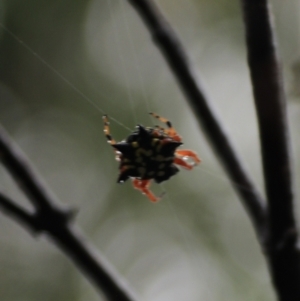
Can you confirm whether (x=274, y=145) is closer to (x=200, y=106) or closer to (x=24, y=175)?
(x=200, y=106)

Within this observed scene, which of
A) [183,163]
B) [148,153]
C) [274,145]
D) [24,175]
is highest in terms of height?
[24,175]

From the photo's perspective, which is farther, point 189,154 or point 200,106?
point 189,154

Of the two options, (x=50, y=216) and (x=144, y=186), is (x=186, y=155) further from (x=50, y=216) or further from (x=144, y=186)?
(x=50, y=216)

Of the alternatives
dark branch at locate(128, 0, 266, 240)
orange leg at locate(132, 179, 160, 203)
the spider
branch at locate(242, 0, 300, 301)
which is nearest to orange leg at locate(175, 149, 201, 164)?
the spider

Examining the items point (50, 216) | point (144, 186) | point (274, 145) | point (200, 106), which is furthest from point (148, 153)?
point (274, 145)

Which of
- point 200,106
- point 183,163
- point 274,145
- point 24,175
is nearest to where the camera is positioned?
point 274,145

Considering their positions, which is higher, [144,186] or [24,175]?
[24,175]

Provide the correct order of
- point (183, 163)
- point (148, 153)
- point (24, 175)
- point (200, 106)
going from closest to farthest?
1. point (24, 175)
2. point (200, 106)
3. point (148, 153)
4. point (183, 163)

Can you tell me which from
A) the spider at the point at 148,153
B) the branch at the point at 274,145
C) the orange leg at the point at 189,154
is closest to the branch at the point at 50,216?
the branch at the point at 274,145
